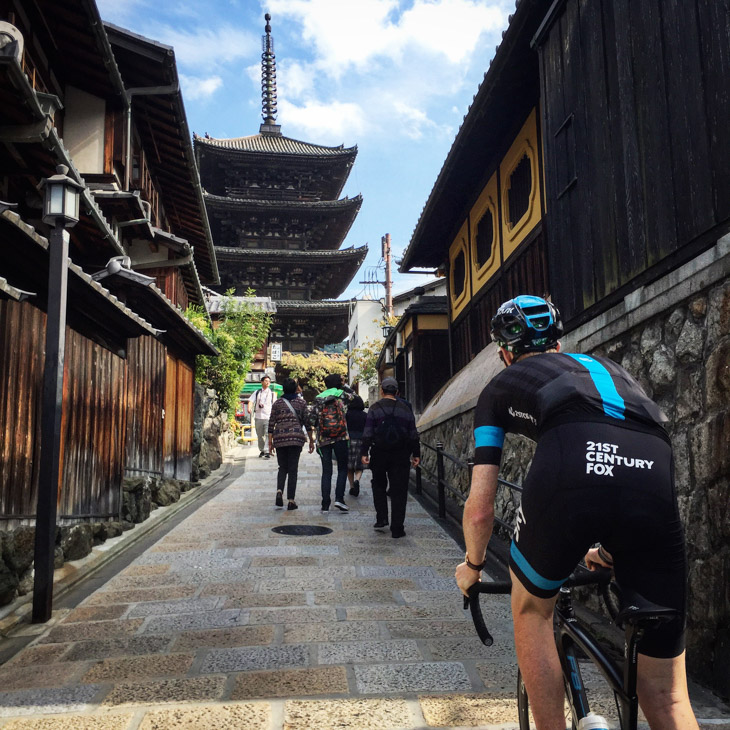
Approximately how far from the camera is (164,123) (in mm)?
12523

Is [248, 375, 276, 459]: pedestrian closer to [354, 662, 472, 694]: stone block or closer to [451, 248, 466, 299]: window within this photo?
[451, 248, 466, 299]: window

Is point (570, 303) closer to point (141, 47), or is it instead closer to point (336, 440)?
point (336, 440)

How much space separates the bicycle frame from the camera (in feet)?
6.21

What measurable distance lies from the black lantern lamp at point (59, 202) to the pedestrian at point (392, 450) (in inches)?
163

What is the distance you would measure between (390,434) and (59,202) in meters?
4.45

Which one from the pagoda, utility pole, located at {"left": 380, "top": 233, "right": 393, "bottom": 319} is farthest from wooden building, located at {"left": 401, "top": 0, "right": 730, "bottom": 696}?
utility pole, located at {"left": 380, "top": 233, "right": 393, "bottom": 319}

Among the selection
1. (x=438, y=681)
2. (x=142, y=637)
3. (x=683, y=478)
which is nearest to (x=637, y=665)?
(x=438, y=681)

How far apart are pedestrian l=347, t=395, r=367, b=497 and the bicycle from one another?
855cm

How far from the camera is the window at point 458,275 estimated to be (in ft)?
44.0

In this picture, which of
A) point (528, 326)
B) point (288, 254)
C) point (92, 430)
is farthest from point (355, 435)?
point (288, 254)

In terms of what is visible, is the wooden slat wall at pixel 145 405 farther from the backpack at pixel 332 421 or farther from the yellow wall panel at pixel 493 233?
the yellow wall panel at pixel 493 233

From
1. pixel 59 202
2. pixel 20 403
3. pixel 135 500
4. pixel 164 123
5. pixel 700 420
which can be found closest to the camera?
pixel 700 420

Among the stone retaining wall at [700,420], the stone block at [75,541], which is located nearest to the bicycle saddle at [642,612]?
the stone retaining wall at [700,420]

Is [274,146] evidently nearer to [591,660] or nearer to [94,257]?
[94,257]
